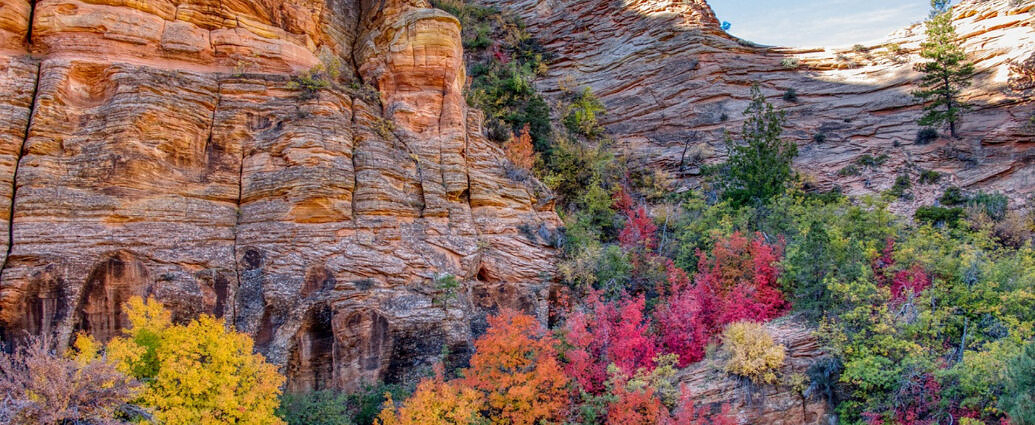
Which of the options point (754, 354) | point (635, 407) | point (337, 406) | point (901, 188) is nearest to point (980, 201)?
point (901, 188)

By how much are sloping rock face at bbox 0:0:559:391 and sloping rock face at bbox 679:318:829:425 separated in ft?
22.7

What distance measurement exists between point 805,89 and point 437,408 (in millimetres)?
33533

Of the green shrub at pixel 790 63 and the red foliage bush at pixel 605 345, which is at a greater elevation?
the green shrub at pixel 790 63

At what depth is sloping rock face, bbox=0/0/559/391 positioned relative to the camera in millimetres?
16047

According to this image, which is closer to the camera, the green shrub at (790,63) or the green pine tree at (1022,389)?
the green pine tree at (1022,389)

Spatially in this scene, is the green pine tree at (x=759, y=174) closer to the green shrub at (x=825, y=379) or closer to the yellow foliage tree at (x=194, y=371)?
the green shrub at (x=825, y=379)

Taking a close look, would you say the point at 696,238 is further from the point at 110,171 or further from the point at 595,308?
the point at 110,171

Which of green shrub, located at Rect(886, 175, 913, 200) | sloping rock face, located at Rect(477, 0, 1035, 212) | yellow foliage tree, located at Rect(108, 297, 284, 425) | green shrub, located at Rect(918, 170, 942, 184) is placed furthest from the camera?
sloping rock face, located at Rect(477, 0, 1035, 212)

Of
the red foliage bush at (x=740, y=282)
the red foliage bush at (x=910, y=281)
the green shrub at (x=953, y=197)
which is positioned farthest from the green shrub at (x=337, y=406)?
the green shrub at (x=953, y=197)

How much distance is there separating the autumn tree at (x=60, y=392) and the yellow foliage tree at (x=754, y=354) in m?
15.7

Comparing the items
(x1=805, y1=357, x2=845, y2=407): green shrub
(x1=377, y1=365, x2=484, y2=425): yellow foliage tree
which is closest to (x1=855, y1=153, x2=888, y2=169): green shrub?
(x1=805, y1=357, x2=845, y2=407): green shrub

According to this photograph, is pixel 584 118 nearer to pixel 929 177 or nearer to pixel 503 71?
pixel 503 71

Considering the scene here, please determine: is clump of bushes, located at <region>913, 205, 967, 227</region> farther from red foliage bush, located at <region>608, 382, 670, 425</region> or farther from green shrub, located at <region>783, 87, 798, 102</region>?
red foliage bush, located at <region>608, 382, 670, 425</region>

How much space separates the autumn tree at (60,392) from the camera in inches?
441
